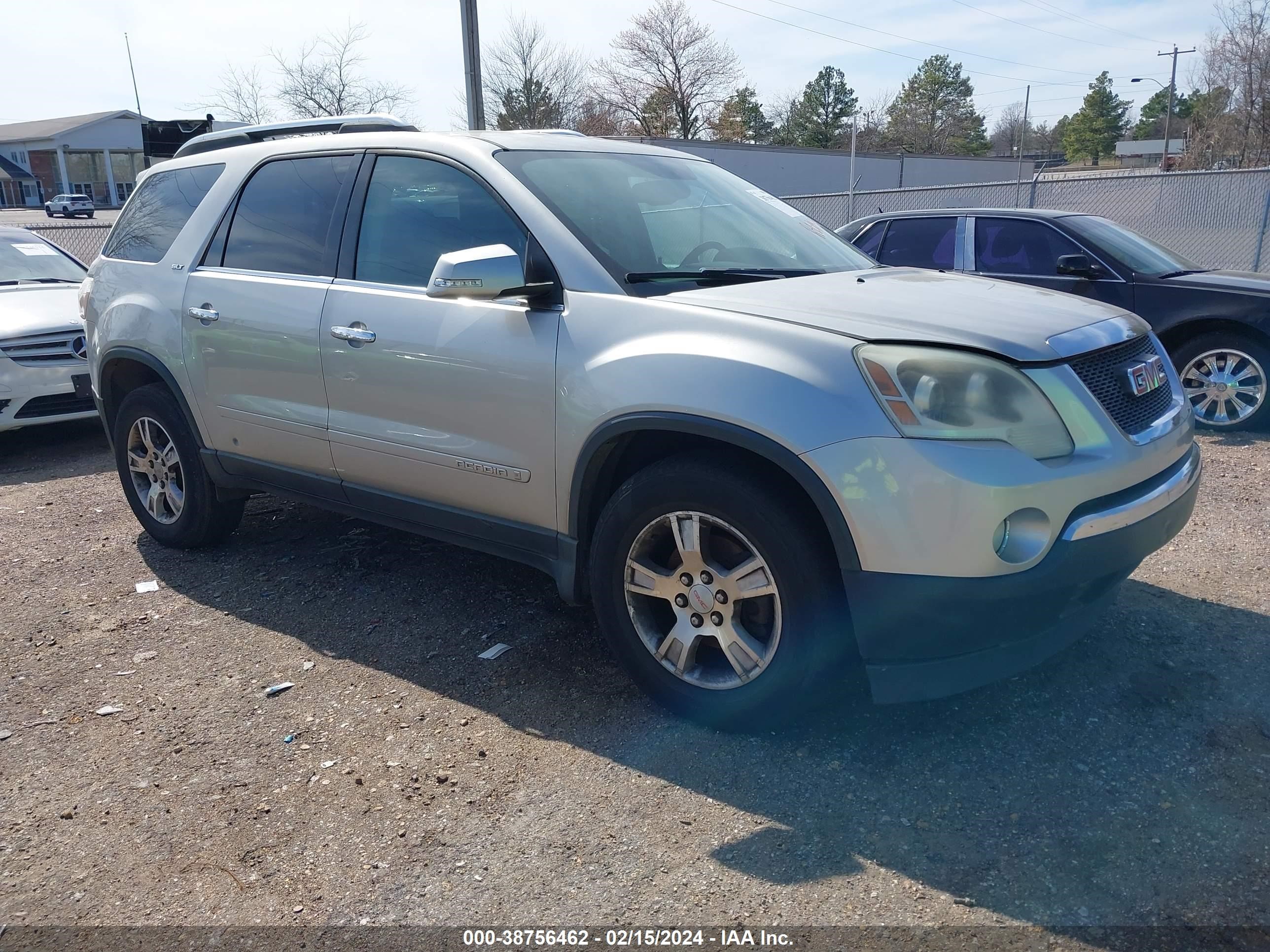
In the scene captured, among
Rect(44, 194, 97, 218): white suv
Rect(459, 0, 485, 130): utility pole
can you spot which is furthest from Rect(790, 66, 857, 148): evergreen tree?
Rect(459, 0, 485, 130): utility pole

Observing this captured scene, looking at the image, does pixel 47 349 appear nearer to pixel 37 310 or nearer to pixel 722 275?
pixel 37 310

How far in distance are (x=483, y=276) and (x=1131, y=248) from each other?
6.40m

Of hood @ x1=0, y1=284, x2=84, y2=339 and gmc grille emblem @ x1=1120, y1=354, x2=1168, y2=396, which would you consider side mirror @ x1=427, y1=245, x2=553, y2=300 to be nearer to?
gmc grille emblem @ x1=1120, y1=354, x2=1168, y2=396

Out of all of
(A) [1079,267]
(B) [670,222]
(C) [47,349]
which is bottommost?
Answer: (C) [47,349]

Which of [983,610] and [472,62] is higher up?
[472,62]

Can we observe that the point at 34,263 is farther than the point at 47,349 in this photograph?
Yes

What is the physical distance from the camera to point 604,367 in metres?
3.12

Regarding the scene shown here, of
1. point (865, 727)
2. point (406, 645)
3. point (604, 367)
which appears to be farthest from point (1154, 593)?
point (406, 645)

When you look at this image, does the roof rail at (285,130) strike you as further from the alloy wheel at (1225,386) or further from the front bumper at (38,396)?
the alloy wheel at (1225,386)

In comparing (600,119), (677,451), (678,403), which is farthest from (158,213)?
(600,119)

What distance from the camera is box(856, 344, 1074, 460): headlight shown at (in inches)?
104

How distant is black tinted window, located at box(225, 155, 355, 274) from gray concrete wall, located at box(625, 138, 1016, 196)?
85.6 feet

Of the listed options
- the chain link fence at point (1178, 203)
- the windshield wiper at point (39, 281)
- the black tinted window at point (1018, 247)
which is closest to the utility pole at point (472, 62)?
the chain link fence at point (1178, 203)

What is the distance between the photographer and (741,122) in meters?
63.0
